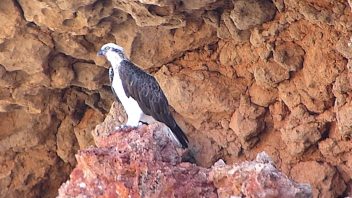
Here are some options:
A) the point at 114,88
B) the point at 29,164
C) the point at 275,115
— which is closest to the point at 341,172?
the point at 275,115

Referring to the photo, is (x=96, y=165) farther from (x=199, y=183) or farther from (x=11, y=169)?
(x=11, y=169)

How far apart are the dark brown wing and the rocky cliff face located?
66 centimetres

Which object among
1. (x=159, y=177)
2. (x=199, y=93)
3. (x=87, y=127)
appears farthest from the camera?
(x=87, y=127)

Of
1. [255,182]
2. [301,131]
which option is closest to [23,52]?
[301,131]

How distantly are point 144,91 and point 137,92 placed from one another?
0.06m

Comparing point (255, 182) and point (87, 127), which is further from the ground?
point (255, 182)

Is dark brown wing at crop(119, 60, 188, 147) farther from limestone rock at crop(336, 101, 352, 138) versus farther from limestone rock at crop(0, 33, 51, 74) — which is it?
limestone rock at crop(0, 33, 51, 74)

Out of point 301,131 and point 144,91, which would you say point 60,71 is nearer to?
point 144,91

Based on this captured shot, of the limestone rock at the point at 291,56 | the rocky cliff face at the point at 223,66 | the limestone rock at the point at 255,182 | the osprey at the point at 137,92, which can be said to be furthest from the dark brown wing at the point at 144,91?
the limestone rock at the point at 255,182

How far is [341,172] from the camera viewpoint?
6.10 m

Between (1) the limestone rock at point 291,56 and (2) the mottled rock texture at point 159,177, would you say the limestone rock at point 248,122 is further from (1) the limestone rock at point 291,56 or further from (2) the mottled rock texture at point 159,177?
(2) the mottled rock texture at point 159,177

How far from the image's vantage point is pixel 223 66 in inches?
268

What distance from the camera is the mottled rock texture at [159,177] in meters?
3.09

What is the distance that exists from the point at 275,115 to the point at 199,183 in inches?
130
